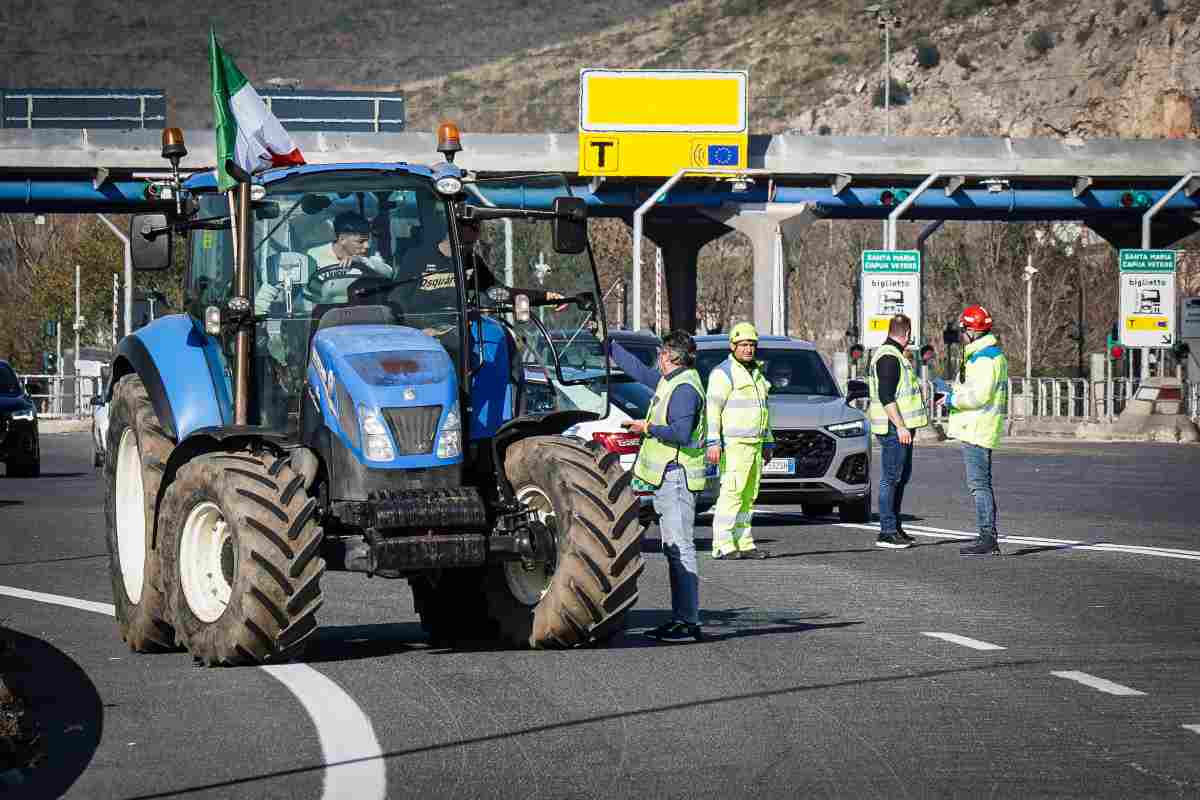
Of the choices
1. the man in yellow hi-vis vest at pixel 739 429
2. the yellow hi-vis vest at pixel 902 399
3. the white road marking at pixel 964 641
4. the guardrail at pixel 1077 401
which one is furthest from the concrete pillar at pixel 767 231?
the white road marking at pixel 964 641

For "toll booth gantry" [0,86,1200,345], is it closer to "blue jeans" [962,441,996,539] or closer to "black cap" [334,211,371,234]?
"blue jeans" [962,441,996,539]

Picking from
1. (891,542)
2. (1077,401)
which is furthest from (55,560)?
(1077,401)

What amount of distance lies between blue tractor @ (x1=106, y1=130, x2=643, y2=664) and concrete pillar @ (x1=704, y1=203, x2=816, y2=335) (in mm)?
46429

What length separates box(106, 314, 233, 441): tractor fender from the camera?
1249cm

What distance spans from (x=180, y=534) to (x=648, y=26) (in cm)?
18625

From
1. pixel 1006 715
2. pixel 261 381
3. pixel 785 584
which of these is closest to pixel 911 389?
pixel 785 584

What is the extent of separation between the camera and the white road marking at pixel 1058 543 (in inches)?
756

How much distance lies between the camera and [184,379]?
12.6 metres

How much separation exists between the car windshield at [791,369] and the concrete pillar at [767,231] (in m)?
34.9

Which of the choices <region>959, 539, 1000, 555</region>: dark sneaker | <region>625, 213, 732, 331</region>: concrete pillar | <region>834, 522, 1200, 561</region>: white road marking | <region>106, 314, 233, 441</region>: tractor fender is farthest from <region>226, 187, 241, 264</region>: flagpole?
<region>625, 213, 732, 331</region>: concrete pillar

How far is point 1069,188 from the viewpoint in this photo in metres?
63.9

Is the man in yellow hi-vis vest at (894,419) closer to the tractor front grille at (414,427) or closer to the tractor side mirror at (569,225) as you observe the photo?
the tractor side mirror at (569,225)

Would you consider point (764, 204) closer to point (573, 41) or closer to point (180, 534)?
point (180, 534)

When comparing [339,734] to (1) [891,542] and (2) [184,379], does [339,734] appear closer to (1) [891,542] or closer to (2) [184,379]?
(2) [184,379]
